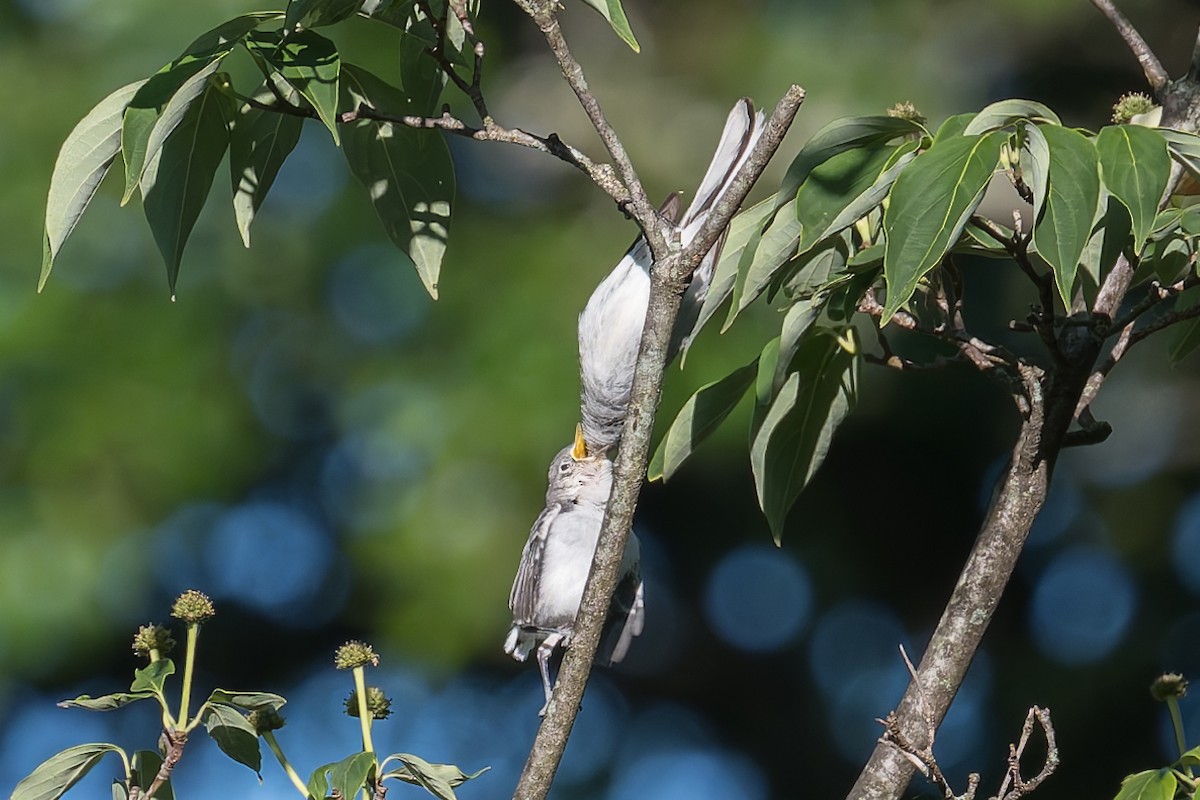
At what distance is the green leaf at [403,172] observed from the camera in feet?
3.56

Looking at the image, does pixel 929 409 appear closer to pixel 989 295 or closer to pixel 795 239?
pixel 989 295

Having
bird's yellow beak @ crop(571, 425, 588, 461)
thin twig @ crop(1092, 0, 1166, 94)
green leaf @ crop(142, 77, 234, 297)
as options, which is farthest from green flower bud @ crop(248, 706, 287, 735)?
thin twig @ crop(1092, 0, 1166, 94)

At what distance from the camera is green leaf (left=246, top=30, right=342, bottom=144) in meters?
0.84

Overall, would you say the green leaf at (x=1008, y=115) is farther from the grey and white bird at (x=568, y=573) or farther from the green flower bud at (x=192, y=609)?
the grey and white bird at (x=568, y=573)

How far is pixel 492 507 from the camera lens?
7.27 ft

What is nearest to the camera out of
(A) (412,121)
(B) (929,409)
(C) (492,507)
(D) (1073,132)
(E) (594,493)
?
(D) (1073,132)

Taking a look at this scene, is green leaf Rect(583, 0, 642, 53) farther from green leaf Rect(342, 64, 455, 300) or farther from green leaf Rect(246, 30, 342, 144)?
green leaf Rect(342, 64, 455, 300)

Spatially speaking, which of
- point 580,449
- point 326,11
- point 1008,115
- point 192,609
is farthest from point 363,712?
point 580,449

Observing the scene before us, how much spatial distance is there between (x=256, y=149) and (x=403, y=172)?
4.9 inches

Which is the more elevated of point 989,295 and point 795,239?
point 989,295

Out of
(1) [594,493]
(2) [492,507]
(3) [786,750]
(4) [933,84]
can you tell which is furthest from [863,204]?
(3) [786,750]

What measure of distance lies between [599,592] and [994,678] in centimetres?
216

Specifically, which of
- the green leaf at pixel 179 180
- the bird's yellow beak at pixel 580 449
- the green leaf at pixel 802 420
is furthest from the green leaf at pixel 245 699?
the bird's yellow beak at pixel 580 449

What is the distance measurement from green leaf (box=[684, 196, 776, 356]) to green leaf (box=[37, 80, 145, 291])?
0.45 metres
